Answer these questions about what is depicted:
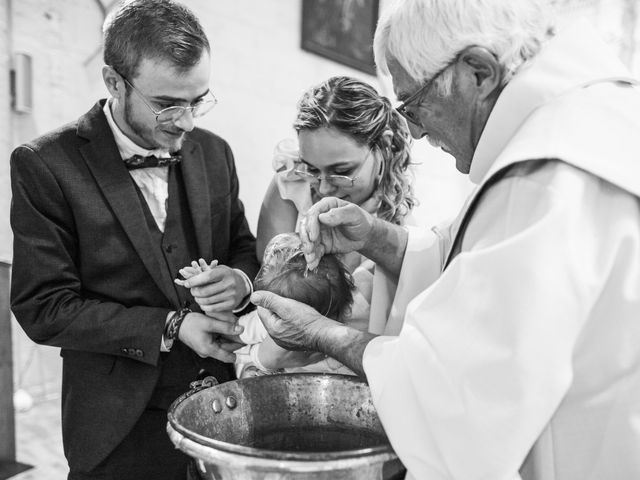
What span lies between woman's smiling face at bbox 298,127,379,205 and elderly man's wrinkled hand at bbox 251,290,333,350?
672 mm

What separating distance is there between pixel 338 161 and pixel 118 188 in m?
A: 0.76

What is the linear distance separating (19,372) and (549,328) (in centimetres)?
346

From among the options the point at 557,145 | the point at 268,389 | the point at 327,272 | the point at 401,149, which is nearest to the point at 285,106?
the point at 401,149

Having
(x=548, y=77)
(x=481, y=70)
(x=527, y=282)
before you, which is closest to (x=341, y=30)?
(x=481, y=70)

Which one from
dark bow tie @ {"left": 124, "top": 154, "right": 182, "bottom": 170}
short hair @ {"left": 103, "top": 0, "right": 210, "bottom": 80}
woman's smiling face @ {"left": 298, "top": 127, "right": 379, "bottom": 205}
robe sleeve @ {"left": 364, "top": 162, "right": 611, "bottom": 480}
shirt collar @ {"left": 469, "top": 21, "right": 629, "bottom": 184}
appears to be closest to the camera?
robe sleeve @ {"left": 364, "top": 162, "right": 611, "bottom": 480}

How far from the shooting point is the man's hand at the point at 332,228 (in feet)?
5.92

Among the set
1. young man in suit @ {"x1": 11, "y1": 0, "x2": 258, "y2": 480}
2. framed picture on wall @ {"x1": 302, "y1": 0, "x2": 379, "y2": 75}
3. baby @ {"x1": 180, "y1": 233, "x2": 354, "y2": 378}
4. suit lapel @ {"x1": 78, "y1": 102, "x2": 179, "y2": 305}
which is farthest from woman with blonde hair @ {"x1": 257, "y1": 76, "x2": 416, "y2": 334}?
framed picture on wall @ {"x1": 302, "y1": 0, "x2": 379, "y2": 75}

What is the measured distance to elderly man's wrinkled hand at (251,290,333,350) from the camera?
→ 1.58 meters

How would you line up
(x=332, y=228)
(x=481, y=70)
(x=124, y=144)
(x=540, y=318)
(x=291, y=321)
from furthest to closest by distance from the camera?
(x=124, y=144) < (x=332, y=228) < (x=291, y=321) < (x=481, y=70) < (x=540, y=318)

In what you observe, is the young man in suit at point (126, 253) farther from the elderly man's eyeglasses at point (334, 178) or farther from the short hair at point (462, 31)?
the short hair at point (462, 31)

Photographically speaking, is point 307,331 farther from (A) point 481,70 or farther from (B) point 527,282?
(A) point 481,70

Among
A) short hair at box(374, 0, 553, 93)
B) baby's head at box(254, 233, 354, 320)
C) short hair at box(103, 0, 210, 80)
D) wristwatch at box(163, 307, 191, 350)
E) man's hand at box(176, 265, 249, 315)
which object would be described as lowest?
wristwatch at box(163, 307, 191, 350)

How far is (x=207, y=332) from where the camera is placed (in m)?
1.89

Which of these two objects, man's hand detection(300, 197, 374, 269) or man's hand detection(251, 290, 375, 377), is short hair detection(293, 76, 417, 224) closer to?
man's hand detection(300, 197, 374, 269)
